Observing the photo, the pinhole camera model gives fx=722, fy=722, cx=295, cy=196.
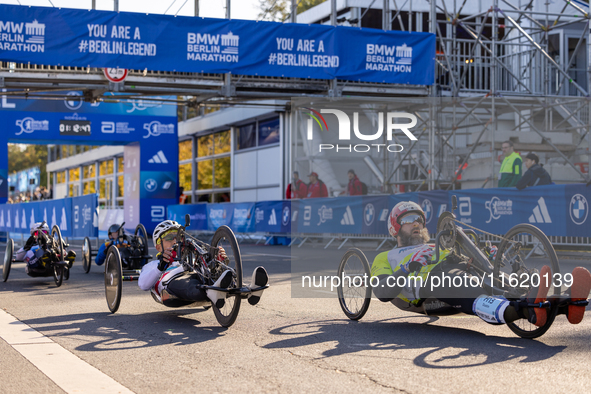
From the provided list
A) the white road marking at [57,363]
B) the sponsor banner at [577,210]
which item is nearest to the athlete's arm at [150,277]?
the white road marking at [57,363]

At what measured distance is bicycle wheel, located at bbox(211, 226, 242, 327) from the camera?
6781 millimetres

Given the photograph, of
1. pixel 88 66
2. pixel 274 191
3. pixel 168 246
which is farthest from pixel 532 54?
pixel 168 246

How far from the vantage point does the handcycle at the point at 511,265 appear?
5.77 m

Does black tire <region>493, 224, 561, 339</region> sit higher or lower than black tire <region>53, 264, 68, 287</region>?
higher

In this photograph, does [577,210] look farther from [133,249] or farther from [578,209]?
[133,249]

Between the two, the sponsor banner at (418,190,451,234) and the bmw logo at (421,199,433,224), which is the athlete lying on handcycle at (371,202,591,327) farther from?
the bmw logo at (421,199,433,224)

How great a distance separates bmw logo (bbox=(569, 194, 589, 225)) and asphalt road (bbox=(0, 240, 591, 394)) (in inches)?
246

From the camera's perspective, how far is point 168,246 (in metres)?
8.03

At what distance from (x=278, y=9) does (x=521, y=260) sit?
79.8ft

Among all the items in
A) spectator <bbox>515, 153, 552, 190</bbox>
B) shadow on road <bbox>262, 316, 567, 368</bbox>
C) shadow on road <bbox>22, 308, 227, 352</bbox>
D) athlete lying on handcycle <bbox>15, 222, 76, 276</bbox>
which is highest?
spectator <bbox>515, 153, 552, 190</bbox>

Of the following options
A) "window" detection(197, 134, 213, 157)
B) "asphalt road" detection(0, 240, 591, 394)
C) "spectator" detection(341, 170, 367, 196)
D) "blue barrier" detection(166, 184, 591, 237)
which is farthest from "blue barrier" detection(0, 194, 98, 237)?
"window" detection(197, 134, 213, 157)

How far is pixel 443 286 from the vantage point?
6.39m

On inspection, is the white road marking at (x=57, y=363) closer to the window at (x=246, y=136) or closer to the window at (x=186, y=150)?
the window at (x=246, y=136)

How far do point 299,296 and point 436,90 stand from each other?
539 inches
